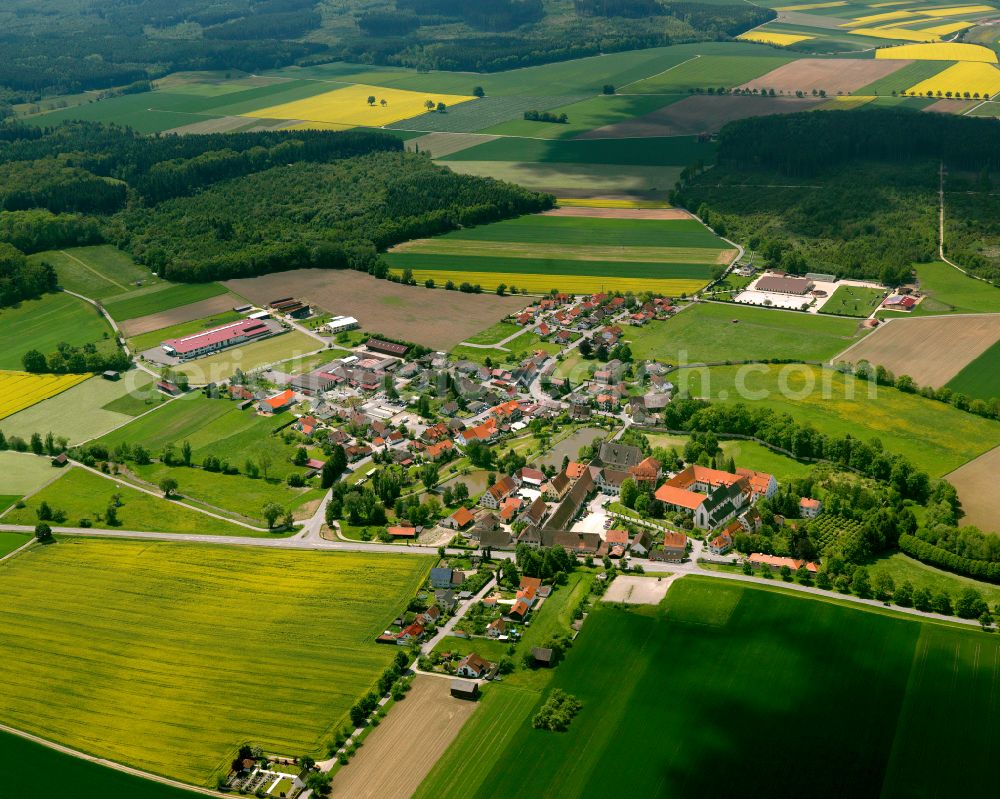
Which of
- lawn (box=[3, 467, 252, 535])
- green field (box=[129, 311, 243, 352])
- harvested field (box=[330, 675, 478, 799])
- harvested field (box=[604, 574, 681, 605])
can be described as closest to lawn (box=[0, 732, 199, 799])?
harvested field (box=[330, 675, 478, 799])

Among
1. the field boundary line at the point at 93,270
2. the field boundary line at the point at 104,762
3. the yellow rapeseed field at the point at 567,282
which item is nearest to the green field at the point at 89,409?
the field boundary line at the point at 93,270

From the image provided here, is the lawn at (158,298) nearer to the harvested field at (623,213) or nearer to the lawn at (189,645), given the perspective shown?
the harvested field at (623,213)

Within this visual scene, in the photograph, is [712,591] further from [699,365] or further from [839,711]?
[699,365]

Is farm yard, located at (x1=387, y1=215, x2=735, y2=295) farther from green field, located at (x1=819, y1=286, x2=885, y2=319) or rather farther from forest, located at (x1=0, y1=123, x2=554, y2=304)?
green field, located at (x1=819, y1=286, x2=885, y2=319)

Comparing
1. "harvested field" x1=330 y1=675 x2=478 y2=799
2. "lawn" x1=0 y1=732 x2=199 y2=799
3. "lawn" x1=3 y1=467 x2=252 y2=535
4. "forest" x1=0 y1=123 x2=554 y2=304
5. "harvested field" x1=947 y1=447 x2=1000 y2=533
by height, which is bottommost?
"lawn" x1=0 y1=732 x2=199 y2=799

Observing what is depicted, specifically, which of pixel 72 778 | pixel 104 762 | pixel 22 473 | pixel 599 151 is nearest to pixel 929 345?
pixel 104 762

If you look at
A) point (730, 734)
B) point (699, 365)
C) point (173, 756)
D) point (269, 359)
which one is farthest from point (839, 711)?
point (269, 359)

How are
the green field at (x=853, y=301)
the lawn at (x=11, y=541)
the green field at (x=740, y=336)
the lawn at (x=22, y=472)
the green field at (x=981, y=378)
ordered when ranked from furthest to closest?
the green field at (x=853, y=301) < the green field at (x=740, y=336) < the green field at (x=981, y=378) < the lawn at (x=22, y=472) < the lawn at (x=11, y=541)
